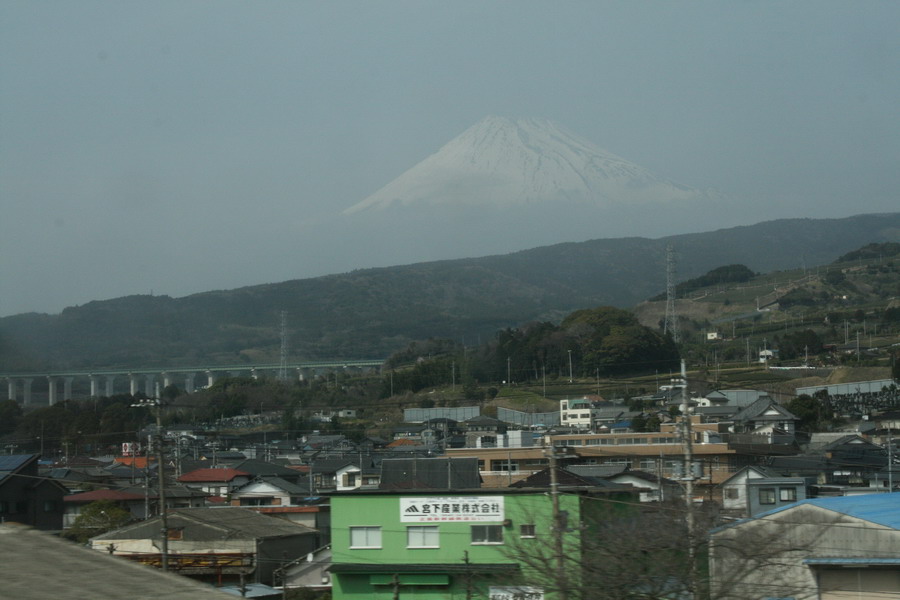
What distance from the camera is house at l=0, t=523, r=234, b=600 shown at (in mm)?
2877

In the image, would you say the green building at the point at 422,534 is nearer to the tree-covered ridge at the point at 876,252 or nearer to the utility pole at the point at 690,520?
the utility pole at the point at 690,520

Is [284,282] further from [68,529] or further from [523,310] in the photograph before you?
[68,529]

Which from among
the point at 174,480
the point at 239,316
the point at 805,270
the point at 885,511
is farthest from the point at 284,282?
the point at 885,511

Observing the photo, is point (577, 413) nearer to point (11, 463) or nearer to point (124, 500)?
point (124, 500)

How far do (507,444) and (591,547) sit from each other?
1633 cm

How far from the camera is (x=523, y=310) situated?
366 ft

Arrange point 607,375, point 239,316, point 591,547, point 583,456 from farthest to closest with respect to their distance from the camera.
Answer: point 239,316
point 607,375
point 583,456
point 591,547

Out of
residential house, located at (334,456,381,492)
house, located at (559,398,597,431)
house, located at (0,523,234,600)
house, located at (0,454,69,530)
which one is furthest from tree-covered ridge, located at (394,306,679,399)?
house, located at (0,523,234,600)

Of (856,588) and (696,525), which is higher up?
(696,525)

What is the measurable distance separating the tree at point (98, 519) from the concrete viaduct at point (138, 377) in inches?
1263

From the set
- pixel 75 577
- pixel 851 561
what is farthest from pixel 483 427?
pixel 75 577

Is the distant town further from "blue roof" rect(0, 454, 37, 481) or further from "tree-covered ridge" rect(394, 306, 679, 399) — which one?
"tree-covered ridge" rect(394, 306, 679, 399)

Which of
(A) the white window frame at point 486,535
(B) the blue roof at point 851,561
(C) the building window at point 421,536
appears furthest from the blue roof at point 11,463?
(B) the blue roof at point 851,561

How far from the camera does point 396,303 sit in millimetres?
107562
